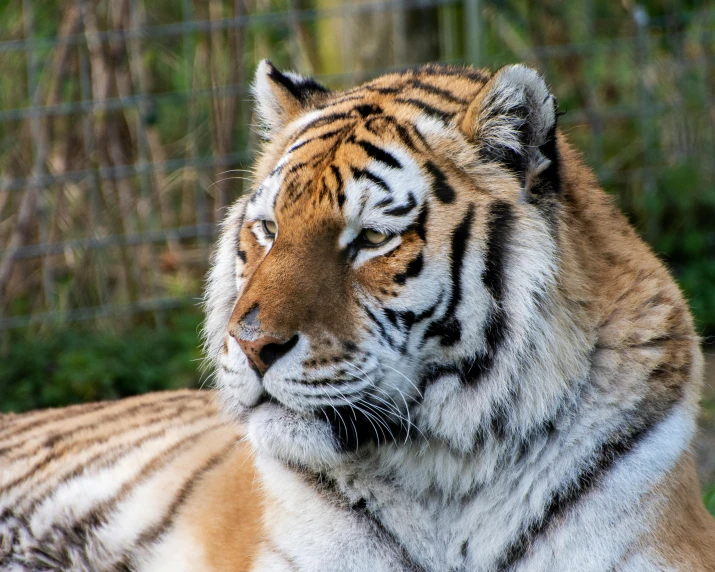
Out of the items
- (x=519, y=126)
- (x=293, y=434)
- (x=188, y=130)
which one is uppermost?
(x=188, y=130)

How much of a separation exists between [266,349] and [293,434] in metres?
0.20

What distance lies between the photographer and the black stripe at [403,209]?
196cm

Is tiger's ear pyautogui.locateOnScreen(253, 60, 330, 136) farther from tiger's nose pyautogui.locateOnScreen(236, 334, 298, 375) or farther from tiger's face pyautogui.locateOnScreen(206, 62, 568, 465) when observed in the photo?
tiger's nose pyautogui.locateOnScreen(236, 334, 298, 375)

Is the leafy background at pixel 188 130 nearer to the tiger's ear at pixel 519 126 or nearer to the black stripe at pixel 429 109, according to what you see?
the black stripe at pixel 429 109

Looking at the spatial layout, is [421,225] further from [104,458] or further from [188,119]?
[188,119]

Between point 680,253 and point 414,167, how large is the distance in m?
3.53

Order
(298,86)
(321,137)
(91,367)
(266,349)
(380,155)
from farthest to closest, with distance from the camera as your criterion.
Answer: (91,367) < (298,86) < (321,137) < (380,155) < (266,349)

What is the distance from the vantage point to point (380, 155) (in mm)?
2049

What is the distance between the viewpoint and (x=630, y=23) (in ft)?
18.3

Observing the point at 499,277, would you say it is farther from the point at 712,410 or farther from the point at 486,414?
the point at 712,410

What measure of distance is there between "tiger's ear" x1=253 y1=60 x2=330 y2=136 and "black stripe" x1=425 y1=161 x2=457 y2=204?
1.73 feet

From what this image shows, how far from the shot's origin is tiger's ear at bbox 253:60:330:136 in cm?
243

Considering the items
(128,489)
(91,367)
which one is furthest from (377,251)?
(91,367)

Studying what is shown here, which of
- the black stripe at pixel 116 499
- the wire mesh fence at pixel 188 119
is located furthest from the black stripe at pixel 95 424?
the wire mesh fence at pixel 188 119
